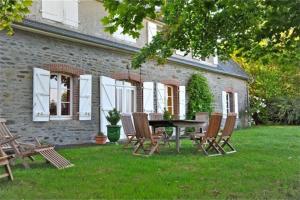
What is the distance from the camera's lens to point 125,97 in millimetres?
13250

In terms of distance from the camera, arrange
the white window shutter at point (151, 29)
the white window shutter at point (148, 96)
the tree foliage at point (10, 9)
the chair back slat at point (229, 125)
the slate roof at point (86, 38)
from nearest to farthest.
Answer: the tree foliage at point (10, 9), the chair back slat at point (229, 125), the slate roof at point (86, 38), the white window shutter at point (148, 96), the white window shutter at point (151, 29)

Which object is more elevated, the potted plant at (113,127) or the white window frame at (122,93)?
the white window frame at (122,93)

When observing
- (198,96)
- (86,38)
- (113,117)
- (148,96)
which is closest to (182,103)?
(198,96)

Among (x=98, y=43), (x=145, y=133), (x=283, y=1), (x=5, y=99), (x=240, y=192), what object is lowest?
(x=240, y=192)

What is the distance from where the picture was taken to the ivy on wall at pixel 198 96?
1653cm

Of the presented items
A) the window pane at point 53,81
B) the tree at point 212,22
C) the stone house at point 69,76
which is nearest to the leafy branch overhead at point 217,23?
the tree at point 212,22

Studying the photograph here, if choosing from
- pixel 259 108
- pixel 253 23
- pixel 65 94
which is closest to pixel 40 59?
pixel 65 94

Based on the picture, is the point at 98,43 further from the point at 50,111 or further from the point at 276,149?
the point at 276,149

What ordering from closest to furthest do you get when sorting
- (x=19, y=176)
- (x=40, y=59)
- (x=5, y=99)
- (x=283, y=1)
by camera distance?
(x=283, y=1)
(x=19, y=176)
(x=5, y=99)
(x=40, y=59)

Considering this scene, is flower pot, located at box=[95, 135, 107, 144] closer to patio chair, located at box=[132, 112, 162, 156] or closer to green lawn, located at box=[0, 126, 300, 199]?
patio chair, located at box=[132, 112, 162, 156]

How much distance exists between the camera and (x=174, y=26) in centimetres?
652

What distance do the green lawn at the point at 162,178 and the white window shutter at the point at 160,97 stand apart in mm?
6834

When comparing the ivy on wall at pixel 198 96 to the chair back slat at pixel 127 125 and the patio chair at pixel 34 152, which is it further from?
the patio chair at pixel 34 152

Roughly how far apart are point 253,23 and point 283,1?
170cm
